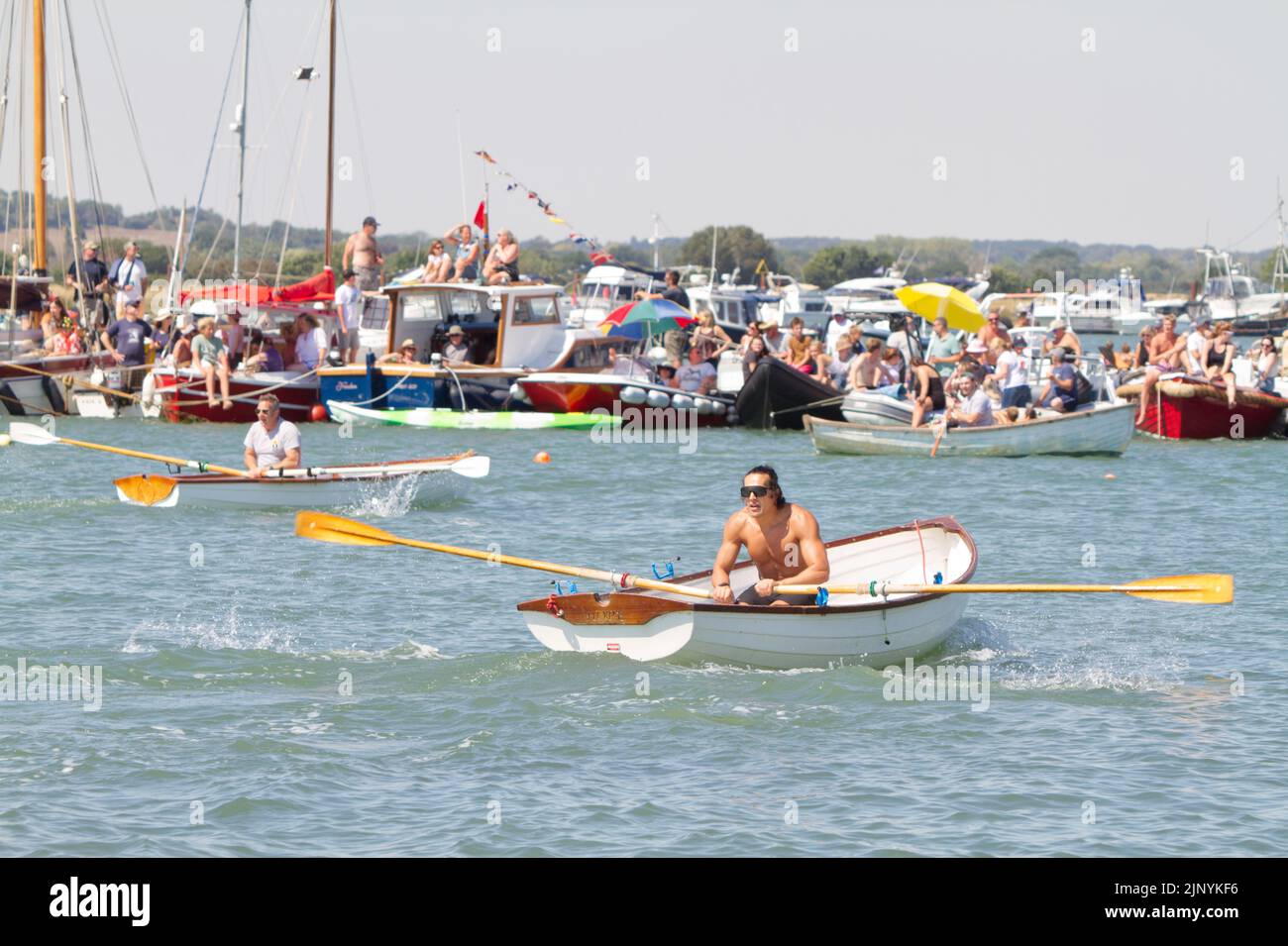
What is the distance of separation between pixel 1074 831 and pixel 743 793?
6.12 ft

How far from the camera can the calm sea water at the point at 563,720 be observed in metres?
9.59

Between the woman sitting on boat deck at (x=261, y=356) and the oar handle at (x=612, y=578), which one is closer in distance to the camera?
the oar handle at (x=612, y=578)

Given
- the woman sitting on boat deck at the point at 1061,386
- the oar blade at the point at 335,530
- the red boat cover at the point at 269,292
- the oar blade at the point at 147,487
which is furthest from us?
the red boat cover at the point at 269,292

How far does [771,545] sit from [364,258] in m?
24.4

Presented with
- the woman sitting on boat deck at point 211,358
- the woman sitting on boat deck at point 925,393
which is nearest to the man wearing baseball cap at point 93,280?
the woman sitting on boat deck at point 211,358

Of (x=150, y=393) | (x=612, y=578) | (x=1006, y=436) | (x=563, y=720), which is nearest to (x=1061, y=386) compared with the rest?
(x=1006, y=436)

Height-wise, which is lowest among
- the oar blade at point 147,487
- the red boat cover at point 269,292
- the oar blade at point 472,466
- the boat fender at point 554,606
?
the oar blade at point 147,487

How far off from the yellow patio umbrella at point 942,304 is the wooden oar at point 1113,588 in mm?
19716

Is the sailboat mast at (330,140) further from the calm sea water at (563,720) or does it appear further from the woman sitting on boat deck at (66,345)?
the calm sea water at (563,720)

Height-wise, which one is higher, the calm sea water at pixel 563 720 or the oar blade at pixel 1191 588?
the oar blade at pixel 1191 588

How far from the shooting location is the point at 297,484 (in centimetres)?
2044

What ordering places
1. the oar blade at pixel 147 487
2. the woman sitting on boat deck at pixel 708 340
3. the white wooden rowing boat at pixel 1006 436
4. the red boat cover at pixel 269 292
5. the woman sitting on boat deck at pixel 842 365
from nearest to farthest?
the oar blade at pixel 147 487 < the white wooden rowing boat at pixel 1006 436 < the woman sitting on boat deck at pixel 842 365 < the woman sitting on boat deck at pixel 708 340 < the red boat cover at pixel 269 292

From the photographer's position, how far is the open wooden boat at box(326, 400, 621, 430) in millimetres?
32219
